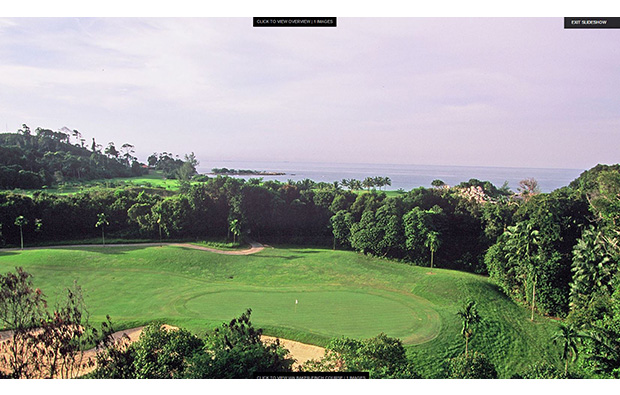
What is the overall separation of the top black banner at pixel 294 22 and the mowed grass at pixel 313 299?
428 centimetres

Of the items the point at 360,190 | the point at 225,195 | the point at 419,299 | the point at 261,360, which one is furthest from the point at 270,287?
the point at 225,195

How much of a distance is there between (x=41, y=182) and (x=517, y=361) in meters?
8.99

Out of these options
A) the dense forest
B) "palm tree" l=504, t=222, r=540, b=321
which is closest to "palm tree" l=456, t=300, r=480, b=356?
the dense forest

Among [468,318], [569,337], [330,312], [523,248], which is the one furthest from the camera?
[523,248]

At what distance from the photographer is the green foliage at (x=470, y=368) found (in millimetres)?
5178

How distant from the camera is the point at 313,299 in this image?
21.1 ft

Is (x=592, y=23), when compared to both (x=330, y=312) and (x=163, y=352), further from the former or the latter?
(x=163, y=352)

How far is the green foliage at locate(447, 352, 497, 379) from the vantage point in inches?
204

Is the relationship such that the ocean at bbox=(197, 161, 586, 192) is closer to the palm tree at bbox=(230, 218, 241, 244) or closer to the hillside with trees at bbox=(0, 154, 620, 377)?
the hillside with trees at bbox=(0, 154, 620, 377)

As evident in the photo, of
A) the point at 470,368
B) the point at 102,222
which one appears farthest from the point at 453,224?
the point at 102,222

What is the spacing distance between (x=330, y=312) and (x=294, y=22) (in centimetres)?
453

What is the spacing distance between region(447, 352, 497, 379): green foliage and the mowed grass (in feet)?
1.12

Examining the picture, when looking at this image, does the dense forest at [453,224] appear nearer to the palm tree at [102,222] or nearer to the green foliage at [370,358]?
the palm tree at [102,222]

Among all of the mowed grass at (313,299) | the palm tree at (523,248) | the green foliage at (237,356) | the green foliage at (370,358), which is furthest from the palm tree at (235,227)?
the palm tree at (523,248)
